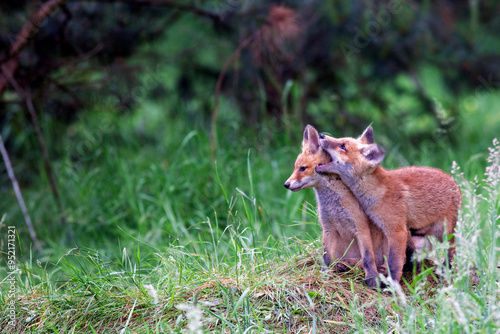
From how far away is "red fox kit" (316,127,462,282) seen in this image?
332 centimetres

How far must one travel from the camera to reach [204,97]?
7.95m

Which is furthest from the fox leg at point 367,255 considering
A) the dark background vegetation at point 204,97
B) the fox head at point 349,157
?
the dark background vegetation at point 204,97

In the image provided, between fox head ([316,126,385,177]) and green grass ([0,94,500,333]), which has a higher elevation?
fox head ([316,126,385,177])

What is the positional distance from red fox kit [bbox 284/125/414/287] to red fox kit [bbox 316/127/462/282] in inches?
2.3

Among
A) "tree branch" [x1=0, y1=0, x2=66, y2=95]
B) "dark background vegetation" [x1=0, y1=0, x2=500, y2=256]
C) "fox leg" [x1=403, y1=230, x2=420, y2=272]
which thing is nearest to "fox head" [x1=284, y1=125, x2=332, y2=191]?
"fox leg" [x1=403, y1=230, x2=420, y2=272]

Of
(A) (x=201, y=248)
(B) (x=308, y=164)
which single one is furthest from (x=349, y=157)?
(A) (x=201, y=248)

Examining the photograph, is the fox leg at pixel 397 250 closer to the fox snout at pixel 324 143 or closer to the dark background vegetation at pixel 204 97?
the fox snout at pixel 324 143

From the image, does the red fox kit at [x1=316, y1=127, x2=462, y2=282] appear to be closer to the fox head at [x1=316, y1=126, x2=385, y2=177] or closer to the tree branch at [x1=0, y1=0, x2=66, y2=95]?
the fox head at [x1=316, y1=126, x2=385, y2=177]

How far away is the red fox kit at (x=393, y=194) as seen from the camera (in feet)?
10.9

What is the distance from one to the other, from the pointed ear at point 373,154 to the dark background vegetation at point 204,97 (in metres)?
1.98

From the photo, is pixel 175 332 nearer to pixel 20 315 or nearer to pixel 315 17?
pixel 20 315

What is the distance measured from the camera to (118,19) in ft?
22.5

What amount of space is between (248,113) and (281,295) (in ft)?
15.6

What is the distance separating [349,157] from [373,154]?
0.14m
